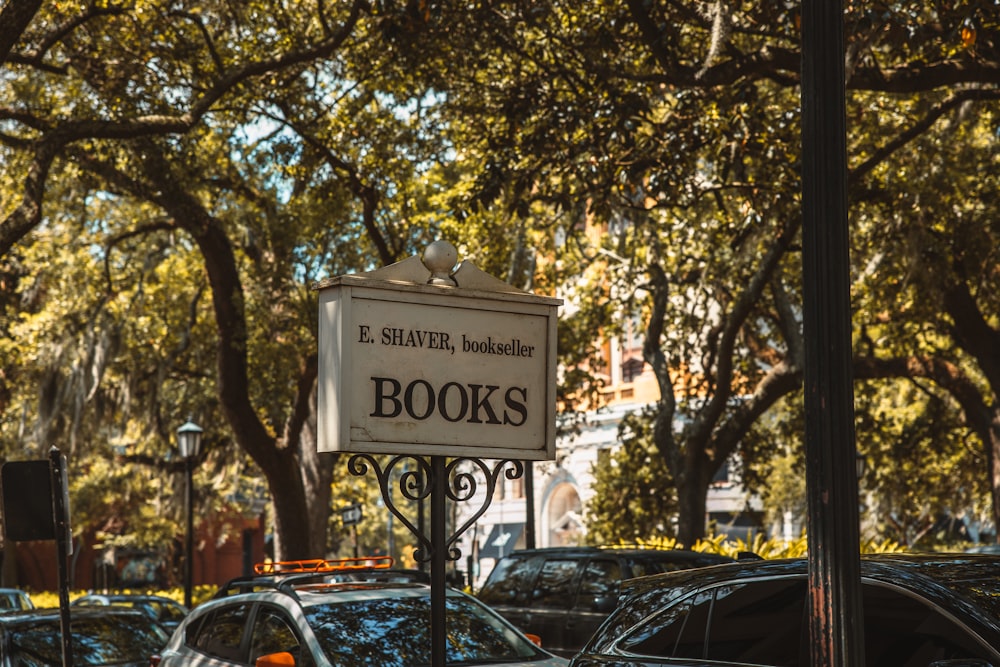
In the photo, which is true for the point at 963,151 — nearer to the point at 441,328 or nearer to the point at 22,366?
the point at 441,328

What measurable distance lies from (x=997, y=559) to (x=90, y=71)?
14237 mm

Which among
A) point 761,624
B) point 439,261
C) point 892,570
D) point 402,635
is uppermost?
point 439,261

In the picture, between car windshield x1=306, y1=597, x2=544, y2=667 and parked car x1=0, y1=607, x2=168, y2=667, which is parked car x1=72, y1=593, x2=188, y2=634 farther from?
car windshield x1=306, y1=597, x2=544, y2=667

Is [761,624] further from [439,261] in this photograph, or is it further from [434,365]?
[439,261]

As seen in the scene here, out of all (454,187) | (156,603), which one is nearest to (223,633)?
(156,603)

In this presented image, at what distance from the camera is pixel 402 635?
28.5 ft

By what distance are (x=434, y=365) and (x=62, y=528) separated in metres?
5.20

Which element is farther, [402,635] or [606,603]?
[606,603]

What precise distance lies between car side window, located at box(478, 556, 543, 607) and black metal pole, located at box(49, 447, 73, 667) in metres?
5.97

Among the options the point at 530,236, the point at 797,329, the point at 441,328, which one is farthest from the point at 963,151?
the point at 441,328

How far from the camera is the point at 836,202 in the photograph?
4527 mm

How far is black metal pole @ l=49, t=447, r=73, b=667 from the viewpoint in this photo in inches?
362

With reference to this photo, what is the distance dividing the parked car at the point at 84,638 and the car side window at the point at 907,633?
324 inches

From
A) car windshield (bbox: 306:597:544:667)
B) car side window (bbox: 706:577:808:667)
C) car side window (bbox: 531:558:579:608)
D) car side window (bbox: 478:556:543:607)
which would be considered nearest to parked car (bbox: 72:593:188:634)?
car side window (bbox: 478:556:543:607)
